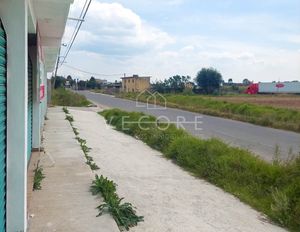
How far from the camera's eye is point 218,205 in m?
6.12

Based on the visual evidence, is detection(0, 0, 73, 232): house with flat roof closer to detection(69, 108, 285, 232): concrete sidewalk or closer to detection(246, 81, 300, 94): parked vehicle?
detection(69, 108, 285, 232): concrete sidewalk

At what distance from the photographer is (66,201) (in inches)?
198

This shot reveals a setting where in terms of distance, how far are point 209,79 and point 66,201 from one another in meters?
66.3

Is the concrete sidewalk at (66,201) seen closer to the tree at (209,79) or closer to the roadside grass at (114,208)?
the roadside grass at (114,208)

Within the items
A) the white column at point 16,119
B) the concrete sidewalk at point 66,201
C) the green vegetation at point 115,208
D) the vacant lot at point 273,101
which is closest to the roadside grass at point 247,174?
the green vegetation at point 115,208

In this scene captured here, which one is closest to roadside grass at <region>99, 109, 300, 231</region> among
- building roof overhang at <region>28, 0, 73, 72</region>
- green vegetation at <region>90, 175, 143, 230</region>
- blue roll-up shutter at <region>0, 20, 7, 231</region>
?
green vegetation at <region>90, 175, 143, 230</region>

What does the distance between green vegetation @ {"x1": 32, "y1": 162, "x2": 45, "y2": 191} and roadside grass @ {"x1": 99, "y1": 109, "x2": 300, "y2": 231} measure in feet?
11.0

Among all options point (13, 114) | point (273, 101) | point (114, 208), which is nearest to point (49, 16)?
point (13, 114)

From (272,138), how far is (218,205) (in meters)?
10.5

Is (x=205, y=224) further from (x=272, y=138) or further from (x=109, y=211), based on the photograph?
(x=272, y=138)

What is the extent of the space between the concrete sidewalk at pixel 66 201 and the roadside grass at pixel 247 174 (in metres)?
2.63

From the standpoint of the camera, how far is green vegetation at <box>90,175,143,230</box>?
4.69 meters

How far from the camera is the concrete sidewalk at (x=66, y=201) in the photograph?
4203 millimetres

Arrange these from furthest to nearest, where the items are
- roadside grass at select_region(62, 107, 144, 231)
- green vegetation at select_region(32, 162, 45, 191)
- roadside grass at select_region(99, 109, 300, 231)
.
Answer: roadside grass at select_region(99, 109, 300, 231) < green vegetation at select_region(32, 162, 45, 191) < roadside grass at select_region(62, 107, 144, 231)
